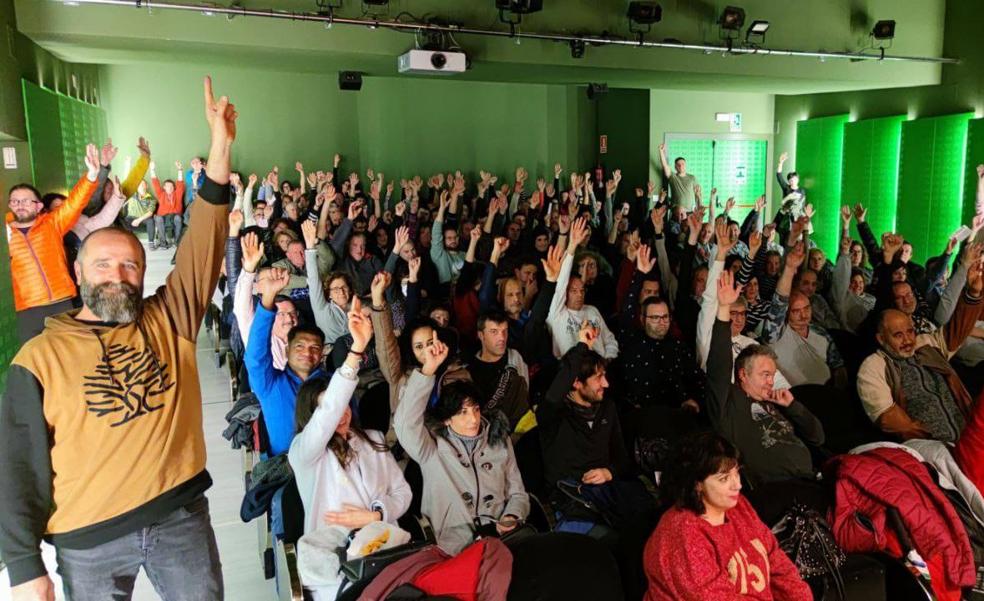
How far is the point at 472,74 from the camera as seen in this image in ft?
25.9

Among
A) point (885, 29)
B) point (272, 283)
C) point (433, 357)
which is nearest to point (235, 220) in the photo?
point (272, 283)

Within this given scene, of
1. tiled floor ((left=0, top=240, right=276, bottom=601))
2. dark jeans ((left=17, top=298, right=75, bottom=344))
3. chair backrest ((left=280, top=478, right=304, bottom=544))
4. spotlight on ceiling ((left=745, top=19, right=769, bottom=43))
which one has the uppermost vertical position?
spotlight on ceiling ((left=745, top=19, right=769, bottom=43))

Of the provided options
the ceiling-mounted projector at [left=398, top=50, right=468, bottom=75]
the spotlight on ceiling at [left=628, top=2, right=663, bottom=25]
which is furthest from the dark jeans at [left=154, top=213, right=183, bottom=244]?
the spotlight on ceiling at [left=628, top=2, right=663, bottom=25]

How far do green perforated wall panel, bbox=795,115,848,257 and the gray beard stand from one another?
10.3 meters

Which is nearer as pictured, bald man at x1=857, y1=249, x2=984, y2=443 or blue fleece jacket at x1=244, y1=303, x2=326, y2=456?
blue fleece jacket at x1=244, y1=303, x2=326, y2=456

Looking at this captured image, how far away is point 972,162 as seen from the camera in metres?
8.27

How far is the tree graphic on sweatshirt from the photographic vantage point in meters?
1.81

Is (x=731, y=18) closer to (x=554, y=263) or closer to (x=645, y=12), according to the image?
(x=645, y=12)

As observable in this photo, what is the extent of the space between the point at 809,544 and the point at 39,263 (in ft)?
13.5

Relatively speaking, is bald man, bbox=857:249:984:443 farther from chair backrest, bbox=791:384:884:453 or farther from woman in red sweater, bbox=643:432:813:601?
woman in red sweater, bbox=643:432:813:601

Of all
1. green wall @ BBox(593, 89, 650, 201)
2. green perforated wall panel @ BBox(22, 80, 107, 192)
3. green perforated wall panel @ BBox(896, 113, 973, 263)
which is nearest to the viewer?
green perforated wall panel @ BBox(22, 80, 107, 192)

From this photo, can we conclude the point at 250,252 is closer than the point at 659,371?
Yes

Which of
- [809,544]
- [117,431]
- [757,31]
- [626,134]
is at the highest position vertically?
[757,31]

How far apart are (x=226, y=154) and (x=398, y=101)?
10.2 metres
